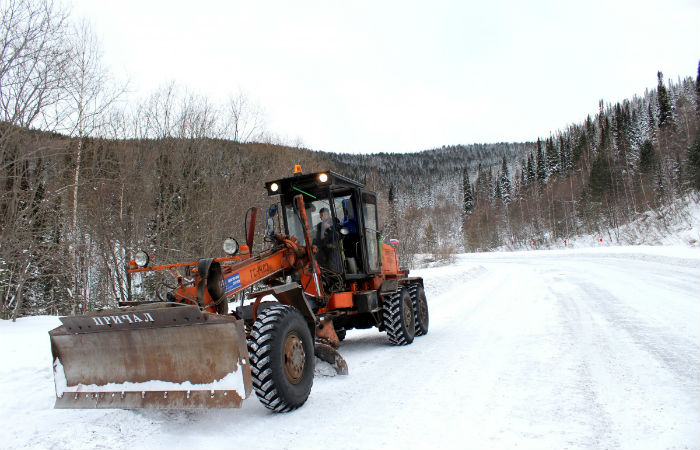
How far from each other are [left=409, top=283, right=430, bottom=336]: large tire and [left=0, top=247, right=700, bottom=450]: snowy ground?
67cm

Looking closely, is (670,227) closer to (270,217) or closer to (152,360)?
(270,217)

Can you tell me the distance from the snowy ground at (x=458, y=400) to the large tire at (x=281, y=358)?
0.20 metres

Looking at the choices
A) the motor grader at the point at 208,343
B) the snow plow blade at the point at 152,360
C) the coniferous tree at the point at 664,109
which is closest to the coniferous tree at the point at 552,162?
the coniferous tree at the point at 664,109

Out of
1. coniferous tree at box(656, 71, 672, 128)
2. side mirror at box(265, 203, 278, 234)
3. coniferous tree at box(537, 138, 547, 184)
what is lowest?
side mirror at box(265, 203, 278, 234)

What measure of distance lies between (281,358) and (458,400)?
1712mm

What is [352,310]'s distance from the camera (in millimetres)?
6828

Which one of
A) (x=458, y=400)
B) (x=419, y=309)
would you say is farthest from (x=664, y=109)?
(x=458, y=400)

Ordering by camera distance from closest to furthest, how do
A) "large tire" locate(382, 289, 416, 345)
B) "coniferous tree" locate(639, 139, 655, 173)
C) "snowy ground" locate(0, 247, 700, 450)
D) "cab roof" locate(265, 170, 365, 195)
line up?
"snowy ground" locate(0, 247, 700, 450) → "cab roof" locate(265, 170, 365, 195) → "large tire" locate(382, 289, 416, 345) → "coniferous tree" locate(639, 139, 655, 173)

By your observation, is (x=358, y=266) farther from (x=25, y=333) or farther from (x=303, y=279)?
(x=25, y=333)

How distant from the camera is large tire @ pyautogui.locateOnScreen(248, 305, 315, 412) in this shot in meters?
3.79

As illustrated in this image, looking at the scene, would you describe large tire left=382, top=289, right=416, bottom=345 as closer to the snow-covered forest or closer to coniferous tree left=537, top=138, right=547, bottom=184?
the snow-covered forest

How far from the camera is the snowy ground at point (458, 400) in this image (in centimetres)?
335

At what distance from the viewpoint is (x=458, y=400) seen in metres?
4.15

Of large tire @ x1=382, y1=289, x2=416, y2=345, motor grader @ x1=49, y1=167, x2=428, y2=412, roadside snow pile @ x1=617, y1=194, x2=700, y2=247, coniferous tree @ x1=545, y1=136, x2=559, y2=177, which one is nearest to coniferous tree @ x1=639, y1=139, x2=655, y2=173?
roadside snow pile @ x1=617, y1=194, x2=700, y2=247
